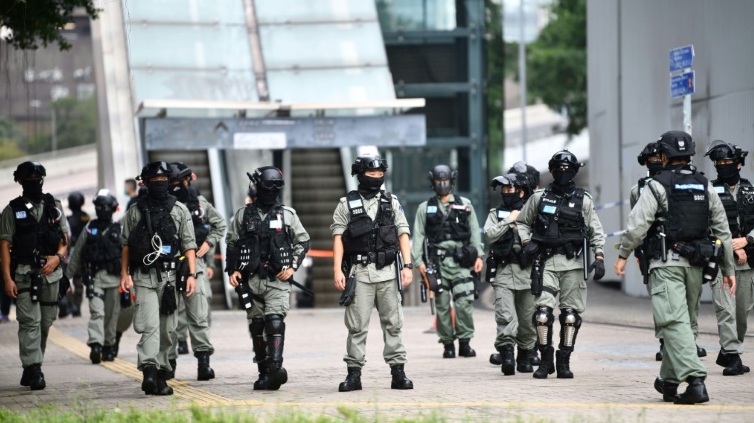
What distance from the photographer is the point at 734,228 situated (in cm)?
1231

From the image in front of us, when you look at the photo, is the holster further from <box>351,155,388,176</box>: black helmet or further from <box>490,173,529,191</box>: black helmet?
<box>490,173,529,191</box>: black helmet

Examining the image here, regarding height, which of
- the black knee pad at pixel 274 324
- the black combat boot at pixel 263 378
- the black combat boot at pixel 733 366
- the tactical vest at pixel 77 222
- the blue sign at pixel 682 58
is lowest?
the black combat boot at pixel 733 366

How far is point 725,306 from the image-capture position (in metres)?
12.2

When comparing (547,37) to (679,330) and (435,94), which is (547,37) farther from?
(679,330)

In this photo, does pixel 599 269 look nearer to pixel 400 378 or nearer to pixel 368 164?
pixel 400 378

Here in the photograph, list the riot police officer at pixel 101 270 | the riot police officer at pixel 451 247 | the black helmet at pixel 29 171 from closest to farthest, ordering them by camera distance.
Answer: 1. the black helmet at pixel 29 171
2. the riot police officer at pixel 451 247
3. the riot police officer at pixel 101 270

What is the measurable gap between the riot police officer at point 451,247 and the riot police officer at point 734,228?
3.02 m

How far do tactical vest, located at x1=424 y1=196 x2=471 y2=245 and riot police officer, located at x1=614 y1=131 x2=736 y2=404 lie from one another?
14.9 ft

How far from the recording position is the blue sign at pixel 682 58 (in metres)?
15.7

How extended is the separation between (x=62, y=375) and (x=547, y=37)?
44.8 metres

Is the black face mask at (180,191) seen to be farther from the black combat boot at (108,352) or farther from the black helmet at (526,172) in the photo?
the black helmet at (526,172)

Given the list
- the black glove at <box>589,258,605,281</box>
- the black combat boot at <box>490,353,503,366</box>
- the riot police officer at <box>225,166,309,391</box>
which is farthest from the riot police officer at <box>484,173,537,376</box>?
the riot police officer at <box>225,166,309,391</box>

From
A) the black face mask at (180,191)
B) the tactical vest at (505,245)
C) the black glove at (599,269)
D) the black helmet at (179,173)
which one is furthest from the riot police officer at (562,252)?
the black face mask at (180,191)

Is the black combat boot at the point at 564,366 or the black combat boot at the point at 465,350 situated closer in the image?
the black combat boot at the point at 564,366
